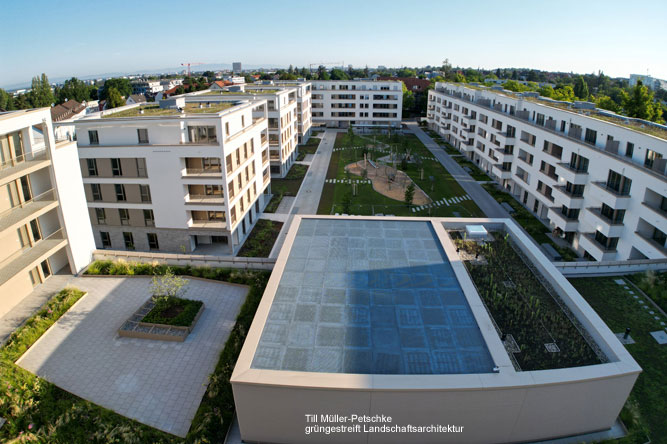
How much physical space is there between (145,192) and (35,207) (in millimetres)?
17131

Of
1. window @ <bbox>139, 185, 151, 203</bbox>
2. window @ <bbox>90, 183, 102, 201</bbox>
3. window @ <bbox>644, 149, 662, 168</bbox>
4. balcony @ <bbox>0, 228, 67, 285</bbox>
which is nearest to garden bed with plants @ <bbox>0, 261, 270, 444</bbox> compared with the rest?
balcony @ <bbox>0, 228, 67, 285</bbox>

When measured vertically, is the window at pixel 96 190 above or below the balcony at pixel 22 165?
below

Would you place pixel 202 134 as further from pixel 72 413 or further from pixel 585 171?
pixel 585 171

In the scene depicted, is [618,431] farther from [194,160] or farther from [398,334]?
[194,160]

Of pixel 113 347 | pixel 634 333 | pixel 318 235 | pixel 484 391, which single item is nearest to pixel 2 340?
pixel 113 347

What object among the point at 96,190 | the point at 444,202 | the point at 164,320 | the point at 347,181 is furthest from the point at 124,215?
the point at 444,202

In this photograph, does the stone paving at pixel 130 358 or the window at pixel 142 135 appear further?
the window at pixel 142 135

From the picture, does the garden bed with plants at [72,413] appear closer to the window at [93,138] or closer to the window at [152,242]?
the window at [152,242]

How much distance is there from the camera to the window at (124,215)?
41.5m

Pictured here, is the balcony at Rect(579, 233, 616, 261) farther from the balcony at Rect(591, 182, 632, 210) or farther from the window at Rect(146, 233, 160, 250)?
the window at Rect(146, 233, 160, 250)

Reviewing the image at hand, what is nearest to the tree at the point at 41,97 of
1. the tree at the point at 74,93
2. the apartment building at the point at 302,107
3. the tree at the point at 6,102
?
the tree at the point at 6,102

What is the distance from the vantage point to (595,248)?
38844 mm

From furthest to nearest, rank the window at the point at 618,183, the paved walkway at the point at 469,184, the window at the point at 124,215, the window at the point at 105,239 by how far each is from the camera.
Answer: the paved walkway at the point at 469,184 → the window at the point at 105,239 → the window at the point at 124,215 → the window at the point at 618,183

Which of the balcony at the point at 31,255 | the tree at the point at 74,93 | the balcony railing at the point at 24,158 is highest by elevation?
the tree at the point at 74,93
